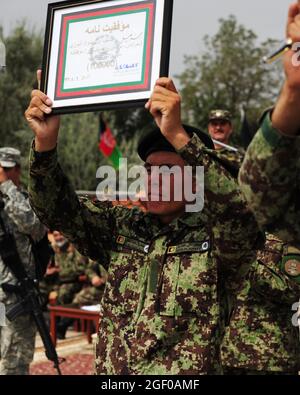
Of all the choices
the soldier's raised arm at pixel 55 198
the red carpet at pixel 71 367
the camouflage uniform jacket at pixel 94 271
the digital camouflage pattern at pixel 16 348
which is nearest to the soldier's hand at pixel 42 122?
the soldier's raised arm at pixel 55 198

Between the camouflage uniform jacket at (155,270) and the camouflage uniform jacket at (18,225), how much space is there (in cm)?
235

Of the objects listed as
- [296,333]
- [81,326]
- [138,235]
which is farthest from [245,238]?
[81,326]

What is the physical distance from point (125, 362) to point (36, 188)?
2.50 ft

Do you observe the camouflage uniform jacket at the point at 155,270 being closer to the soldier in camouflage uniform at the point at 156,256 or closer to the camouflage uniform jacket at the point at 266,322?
the soldier in camouflage uniform at the point at 156,256

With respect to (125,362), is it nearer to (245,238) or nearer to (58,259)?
(245,238)

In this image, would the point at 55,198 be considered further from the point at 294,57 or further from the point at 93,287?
the point at 93,287

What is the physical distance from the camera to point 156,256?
2523mm

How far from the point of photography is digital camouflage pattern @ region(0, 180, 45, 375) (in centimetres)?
502

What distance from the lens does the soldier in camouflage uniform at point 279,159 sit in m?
1.36

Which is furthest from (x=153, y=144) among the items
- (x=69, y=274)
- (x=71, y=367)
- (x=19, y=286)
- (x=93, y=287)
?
(x=69, y=274)

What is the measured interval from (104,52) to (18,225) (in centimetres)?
281

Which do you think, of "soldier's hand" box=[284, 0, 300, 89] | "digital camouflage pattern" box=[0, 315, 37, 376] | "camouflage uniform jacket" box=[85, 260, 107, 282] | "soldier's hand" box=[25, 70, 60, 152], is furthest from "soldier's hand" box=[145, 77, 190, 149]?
"camouflage uniform jacket" box=[85, 260, 107, 282]

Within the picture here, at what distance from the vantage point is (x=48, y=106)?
2.51 meters

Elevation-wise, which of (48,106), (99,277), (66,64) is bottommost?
(99,277)
